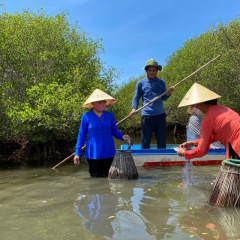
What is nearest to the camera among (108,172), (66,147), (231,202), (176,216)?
(176,216)

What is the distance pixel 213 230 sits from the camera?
104 inches

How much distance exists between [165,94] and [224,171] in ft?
11.0

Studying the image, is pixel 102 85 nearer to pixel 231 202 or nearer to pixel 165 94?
pixel 165 94

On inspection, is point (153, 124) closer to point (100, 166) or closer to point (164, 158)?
point (164, 158)

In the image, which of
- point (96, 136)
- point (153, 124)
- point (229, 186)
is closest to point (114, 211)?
point (229, 186)

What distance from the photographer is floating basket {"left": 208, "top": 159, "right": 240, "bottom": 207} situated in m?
3.29

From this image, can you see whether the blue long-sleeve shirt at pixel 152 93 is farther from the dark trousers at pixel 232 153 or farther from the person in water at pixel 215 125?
the dark trousers at pixel 232 153

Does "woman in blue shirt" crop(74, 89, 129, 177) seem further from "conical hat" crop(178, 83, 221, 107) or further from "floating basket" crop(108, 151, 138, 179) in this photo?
"conical hat" crop(178, 83, 221, 107)

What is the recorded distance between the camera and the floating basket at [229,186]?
3285mm

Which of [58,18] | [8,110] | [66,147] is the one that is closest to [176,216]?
[8,110]

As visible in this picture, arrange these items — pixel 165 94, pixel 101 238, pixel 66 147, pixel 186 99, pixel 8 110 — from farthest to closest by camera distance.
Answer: pixel 66 147, pixel 8 110, pixel 165 94, pixel 186 99, pixel 101 238

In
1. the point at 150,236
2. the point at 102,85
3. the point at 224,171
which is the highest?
the point at 102,85

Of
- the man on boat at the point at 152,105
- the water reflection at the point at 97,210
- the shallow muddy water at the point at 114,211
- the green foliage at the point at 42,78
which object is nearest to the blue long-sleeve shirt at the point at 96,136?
the shallow muddy water at the point at 114,211

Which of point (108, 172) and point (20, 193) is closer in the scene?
point (20, 193)
